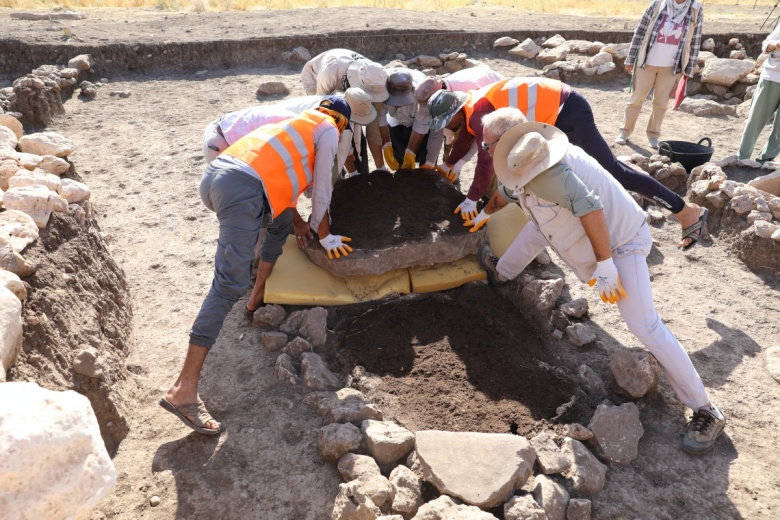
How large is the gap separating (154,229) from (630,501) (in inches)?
169

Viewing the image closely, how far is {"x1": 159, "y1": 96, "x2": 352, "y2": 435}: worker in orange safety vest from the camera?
3.18 m

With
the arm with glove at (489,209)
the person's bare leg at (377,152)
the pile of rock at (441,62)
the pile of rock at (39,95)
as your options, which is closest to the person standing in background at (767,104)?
the arm with glove at (489,209)

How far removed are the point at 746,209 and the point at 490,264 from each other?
235 cm

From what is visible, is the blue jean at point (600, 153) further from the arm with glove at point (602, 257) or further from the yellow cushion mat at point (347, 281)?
the arm with glove at point (602, 257)

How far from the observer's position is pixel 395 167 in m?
5.33

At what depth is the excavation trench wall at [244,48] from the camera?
9.42 meters

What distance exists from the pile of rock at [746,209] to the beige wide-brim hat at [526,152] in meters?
2.57

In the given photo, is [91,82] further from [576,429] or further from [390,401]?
[576,429]

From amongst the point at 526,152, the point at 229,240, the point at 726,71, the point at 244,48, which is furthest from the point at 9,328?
the point at 726,71

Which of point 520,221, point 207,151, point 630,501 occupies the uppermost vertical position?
point 207,151

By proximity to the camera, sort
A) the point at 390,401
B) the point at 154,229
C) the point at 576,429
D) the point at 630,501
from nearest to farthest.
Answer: the point at 630,501, the point at 576,429, the point at 390,401, the point at 154,229

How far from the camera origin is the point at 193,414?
3152 mm

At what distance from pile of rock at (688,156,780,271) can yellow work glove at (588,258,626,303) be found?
2.26 meters

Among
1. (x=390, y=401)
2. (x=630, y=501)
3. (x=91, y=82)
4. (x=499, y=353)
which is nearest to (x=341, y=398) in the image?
(x=390, y=401)
